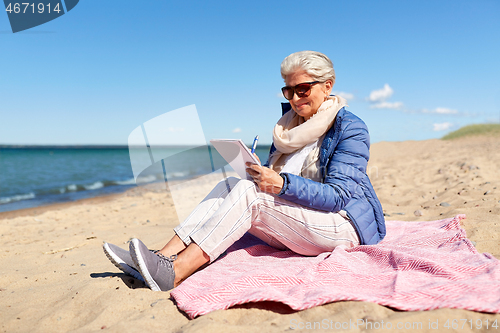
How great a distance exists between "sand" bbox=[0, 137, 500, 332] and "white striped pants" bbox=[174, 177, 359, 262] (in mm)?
469

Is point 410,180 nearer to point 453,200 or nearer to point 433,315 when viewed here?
point 453,200

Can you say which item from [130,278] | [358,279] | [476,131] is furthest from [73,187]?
[476,131]

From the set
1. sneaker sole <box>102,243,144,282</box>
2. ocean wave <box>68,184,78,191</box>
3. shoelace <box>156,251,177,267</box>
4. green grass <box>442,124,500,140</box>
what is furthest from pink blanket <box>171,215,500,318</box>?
green grass <box>442,124,500,140</box>

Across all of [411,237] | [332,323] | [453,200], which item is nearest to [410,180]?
[453,200]

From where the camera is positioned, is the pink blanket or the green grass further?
the green grass

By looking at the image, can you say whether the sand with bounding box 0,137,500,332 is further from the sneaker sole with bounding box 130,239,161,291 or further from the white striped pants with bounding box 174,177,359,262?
the white striped pants with bounding box 174,177,359,262

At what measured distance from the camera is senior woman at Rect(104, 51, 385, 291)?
87.2 inches

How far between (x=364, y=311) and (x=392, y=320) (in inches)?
5.6

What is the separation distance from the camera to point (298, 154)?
8.66ft

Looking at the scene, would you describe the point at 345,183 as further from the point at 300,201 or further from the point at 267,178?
the point at 267,178

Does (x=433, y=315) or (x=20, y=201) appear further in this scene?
(x=20, y=201)

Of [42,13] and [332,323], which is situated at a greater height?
[42,13]

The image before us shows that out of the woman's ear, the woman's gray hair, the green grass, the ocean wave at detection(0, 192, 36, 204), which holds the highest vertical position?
the woman's gray hair

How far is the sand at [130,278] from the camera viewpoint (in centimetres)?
175
